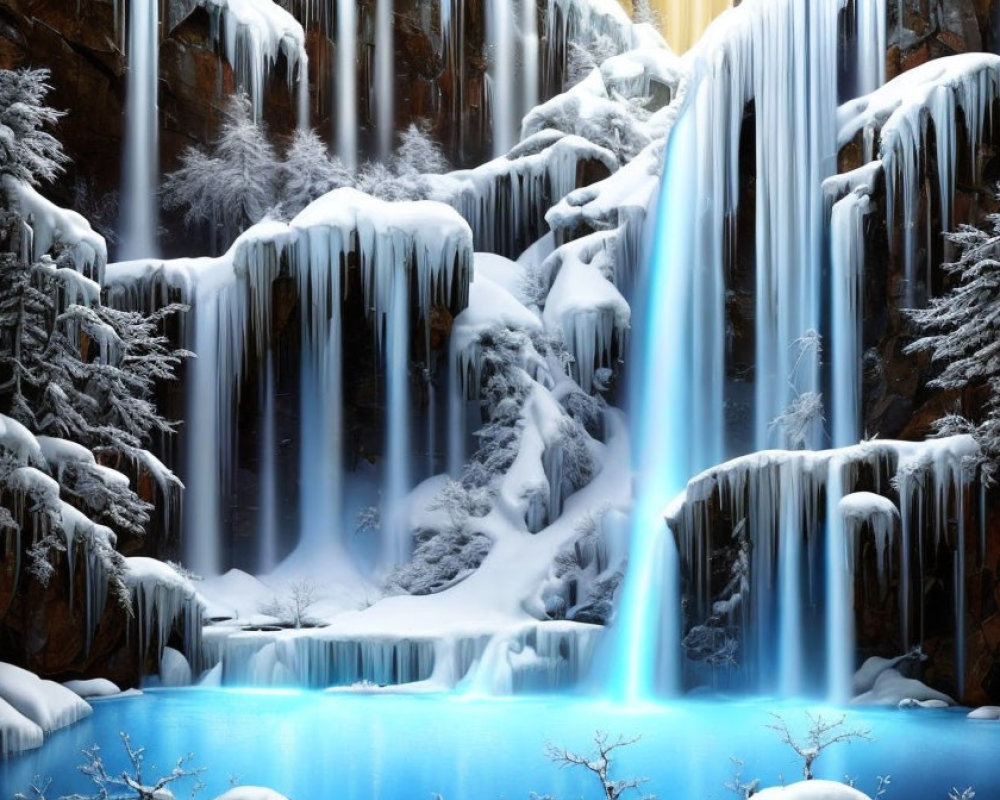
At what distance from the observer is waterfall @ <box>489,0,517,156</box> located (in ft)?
116

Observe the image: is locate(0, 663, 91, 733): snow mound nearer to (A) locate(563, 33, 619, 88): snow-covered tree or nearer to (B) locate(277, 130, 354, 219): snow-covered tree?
(B) locate(277, 130, 354, 219): snow-covered tree

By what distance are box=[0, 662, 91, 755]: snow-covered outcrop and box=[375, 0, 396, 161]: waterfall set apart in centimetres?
2090

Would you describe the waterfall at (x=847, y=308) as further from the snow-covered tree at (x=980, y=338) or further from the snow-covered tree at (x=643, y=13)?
the snow-covered tree at (x=643, y=13)

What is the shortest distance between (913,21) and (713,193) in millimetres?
4595

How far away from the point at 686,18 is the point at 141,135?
63.7 feet

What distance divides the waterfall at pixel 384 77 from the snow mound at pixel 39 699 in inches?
819

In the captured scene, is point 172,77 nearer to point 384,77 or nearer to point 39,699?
point 384,77

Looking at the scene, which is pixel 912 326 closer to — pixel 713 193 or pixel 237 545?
pixel 713 193

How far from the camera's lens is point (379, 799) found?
11.2m

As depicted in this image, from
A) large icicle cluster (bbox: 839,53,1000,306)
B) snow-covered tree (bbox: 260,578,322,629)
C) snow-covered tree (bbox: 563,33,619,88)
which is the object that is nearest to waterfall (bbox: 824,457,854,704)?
large icicle cluster (bbox: 839,53,1000,306)

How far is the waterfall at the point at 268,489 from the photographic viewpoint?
2541 cm

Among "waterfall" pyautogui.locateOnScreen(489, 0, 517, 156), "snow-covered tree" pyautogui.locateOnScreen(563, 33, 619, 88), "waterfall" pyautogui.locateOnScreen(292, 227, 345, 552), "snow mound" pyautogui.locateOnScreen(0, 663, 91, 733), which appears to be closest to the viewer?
"snow mound" pyautogui.locateOnScreen(0, 663, 91, 733)

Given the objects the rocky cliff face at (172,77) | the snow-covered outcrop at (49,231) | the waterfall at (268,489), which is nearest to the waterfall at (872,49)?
the waterfall at (268,489)

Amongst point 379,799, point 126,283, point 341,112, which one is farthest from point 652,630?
point 341,112
